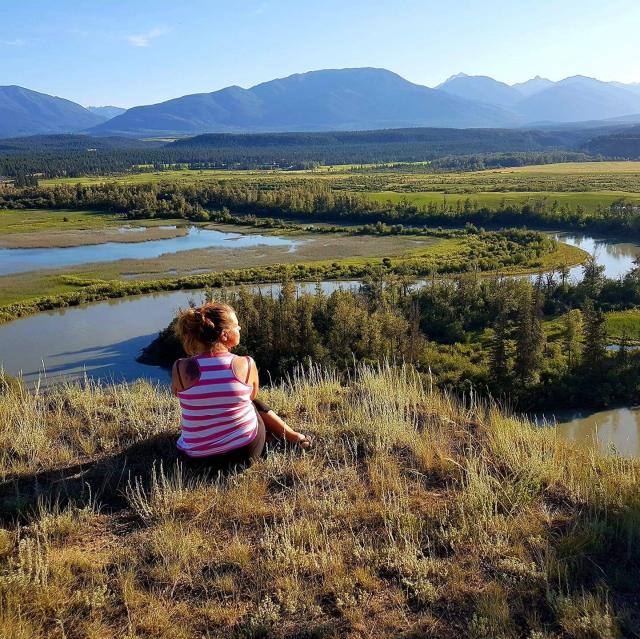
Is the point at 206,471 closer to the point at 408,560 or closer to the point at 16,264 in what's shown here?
the point at 408,560

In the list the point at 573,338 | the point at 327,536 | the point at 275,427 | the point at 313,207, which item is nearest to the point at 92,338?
the point at 573,338

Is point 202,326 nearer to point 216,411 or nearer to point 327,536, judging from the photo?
point 216,411

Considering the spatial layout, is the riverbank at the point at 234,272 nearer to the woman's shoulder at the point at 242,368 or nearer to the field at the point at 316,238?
the field at the point at 316,238

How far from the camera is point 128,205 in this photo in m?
80.2

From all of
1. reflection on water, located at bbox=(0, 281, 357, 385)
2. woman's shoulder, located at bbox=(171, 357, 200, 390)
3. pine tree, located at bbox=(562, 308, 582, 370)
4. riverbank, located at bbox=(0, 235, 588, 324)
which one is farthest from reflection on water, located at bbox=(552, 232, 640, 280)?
woman's shoulder, located at bbox=(171, 357, 200, 390)

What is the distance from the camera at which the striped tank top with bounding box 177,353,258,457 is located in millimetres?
4773

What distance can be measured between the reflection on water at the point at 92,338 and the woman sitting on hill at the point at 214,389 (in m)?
18.8

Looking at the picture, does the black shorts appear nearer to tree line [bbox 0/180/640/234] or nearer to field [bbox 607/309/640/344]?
field [bbox 607/309/640/344]

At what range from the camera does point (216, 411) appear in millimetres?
4836

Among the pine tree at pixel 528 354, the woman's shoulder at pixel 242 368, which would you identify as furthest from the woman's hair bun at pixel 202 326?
the pine tree at pixel 528 354

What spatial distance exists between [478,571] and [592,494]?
4.75 feet

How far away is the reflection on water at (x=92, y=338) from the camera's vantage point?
25.2 metres

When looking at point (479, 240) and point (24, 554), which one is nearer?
point (24, 554)

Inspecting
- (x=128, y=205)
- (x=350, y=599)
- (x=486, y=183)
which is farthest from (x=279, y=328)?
(x=486, y=183)
